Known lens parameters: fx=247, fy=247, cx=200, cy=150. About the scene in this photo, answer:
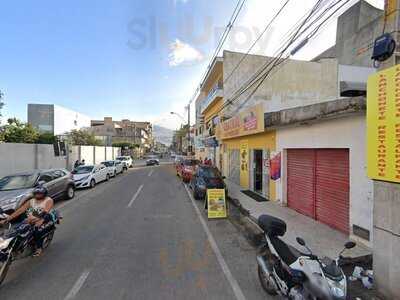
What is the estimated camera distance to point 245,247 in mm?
5781

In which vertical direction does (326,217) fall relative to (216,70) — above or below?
below

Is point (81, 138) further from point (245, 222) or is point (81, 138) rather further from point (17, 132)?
point (245, 222)

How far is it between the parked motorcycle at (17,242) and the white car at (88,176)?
10.1 metres

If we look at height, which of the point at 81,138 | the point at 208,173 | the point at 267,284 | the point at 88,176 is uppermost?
the point at 81,138

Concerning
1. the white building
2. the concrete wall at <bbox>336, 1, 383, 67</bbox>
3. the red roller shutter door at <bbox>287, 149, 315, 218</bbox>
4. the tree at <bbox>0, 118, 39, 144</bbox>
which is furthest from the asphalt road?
the white building

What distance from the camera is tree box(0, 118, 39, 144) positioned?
24.3 m

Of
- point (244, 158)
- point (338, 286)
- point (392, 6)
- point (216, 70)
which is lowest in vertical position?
point (338, 286)

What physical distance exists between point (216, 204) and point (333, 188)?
3.61 m

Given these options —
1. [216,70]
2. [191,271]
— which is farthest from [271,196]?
[216,70]

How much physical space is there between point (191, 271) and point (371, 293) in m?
2.85

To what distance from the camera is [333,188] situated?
6.82 metres

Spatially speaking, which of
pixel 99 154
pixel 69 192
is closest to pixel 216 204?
pixel 69 192

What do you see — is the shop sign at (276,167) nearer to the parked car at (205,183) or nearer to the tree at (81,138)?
the parked car at (205,183)

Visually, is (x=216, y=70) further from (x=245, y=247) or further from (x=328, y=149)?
(x=245, y=247)
